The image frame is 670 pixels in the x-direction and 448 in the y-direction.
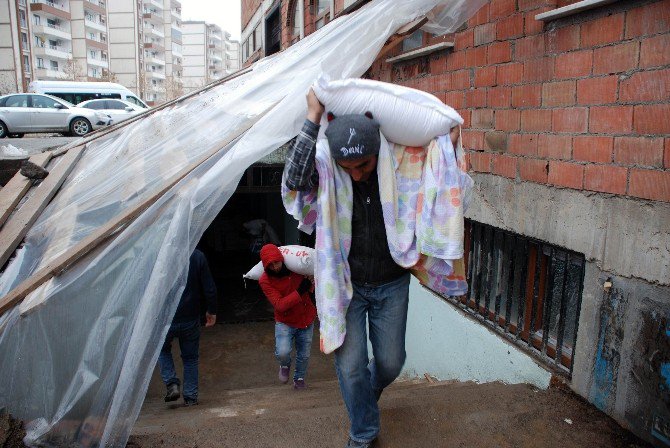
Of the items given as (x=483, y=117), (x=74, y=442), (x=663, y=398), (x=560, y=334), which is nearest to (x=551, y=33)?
(x=483, y=117)

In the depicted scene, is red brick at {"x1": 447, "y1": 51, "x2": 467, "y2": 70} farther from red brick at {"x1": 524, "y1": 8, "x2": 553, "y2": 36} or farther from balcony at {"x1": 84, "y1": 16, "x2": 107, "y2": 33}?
balcony at {"x1": 84, "y1": 16, "x2": 107, "y2": 33}

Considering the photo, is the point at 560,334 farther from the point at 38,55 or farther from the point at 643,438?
the point at 38,55

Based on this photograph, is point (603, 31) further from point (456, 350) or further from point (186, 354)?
point (186, 354)

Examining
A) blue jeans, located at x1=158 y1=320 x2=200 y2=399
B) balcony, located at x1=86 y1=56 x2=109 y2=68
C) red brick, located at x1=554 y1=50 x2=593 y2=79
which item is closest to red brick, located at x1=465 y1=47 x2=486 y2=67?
red brick, located at x1=554 y1=50 x2=593 y2=79

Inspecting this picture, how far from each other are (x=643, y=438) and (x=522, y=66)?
7.12 ft

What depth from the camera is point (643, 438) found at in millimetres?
2318

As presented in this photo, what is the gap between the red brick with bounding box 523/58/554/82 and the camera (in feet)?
9.22

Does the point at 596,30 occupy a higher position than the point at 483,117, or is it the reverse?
the point at 596,30

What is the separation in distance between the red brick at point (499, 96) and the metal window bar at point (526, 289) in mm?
899

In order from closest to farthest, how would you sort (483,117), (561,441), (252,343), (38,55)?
(561,441), (483,117), (252,343), (38,55)

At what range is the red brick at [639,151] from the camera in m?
2.18

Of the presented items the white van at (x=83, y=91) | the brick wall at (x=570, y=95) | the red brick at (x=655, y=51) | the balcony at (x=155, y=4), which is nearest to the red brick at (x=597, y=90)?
the brick wall at (x=570, y=95)

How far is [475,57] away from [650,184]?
1.75m

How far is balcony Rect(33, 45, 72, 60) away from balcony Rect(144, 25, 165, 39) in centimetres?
1825
